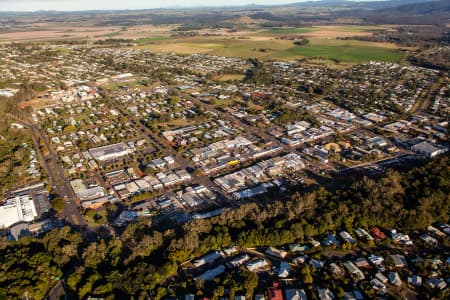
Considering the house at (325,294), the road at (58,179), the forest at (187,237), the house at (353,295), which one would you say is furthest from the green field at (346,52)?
the house at (325,294)

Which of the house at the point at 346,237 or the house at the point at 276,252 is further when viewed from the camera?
the house at the point at 346,237

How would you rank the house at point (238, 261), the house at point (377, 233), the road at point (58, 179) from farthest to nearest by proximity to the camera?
1. the road at point (58, 179)
2. the house at point (377, 233)
3. the house at point (238, 261)

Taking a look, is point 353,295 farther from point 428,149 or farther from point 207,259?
point 428,149

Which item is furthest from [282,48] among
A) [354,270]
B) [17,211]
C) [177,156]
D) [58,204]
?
[354,270]

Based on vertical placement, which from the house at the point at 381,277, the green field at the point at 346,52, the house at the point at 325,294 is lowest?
the house at the point at 381,277

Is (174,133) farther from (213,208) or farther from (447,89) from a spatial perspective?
(447,89)

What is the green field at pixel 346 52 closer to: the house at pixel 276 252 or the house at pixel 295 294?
the house at pixel 276 252

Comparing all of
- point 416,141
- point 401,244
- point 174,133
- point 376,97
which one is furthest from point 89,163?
point 376,97
